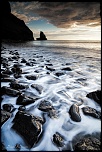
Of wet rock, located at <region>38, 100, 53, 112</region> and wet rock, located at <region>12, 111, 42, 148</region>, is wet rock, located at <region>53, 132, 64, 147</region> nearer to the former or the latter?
wet rock, located at <region>12, 111, 42, 148</region>

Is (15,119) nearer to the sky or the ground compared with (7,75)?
nearer to the ground

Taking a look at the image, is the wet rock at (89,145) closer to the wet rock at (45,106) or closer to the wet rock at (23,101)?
the wet rock at (45,106)

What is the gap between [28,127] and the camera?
8.49 feet

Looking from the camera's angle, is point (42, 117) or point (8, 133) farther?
point (42, 117)

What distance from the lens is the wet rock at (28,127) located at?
2446 millimetres

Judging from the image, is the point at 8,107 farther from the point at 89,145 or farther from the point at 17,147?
the point at 89,145

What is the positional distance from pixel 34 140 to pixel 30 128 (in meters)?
0.21

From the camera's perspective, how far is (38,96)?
14.2 feet

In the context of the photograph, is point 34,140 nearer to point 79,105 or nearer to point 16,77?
point 79,105

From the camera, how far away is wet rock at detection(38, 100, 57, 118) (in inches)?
129

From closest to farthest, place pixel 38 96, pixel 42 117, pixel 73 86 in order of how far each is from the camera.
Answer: pixel 42 117 < pixel 38 96 < pixel 73 86

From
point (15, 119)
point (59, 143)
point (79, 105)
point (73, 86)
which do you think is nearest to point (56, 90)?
point (73, 86)

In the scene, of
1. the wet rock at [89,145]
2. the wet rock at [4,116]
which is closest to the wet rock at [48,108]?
the wet rock at [4,116]

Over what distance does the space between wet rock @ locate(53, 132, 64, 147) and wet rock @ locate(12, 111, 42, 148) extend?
284 millimetres
